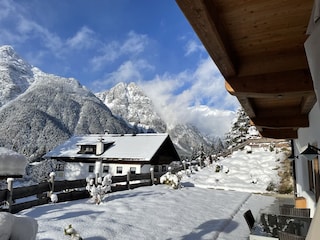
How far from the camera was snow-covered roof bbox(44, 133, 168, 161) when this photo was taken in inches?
949

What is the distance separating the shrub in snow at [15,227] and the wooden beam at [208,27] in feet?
6.06

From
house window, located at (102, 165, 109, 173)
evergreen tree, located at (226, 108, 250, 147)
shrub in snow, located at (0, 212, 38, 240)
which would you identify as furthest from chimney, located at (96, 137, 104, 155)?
shrub in snow, located at (0, 212, 38, 240)

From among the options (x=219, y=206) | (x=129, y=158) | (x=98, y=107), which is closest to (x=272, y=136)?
(x=219, y=206)

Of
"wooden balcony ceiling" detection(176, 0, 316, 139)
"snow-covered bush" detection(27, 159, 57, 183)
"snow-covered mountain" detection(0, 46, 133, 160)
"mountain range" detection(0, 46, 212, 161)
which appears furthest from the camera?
"snow-covered mountain" detection(0, 46, 133, 160)

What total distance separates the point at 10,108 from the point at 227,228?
3236 inches

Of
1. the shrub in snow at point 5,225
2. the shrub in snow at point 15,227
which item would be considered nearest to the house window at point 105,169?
the shrub in snow at point 15,227

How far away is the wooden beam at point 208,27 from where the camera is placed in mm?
1921

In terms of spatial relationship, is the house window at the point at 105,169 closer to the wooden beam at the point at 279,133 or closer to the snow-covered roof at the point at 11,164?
the wooden beam at the point at 279,133

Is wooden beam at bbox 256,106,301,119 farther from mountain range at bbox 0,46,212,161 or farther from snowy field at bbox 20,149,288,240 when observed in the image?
mountain range at bbox 0,46,212,161

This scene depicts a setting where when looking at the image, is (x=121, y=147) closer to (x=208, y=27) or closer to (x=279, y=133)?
(x=279, y=133)

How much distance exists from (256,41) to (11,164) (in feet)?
9.17

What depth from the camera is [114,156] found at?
24734 millimetres

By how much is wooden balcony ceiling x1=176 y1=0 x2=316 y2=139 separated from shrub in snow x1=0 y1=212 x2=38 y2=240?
1.86 metres

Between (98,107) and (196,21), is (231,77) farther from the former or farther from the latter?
(98,107)
